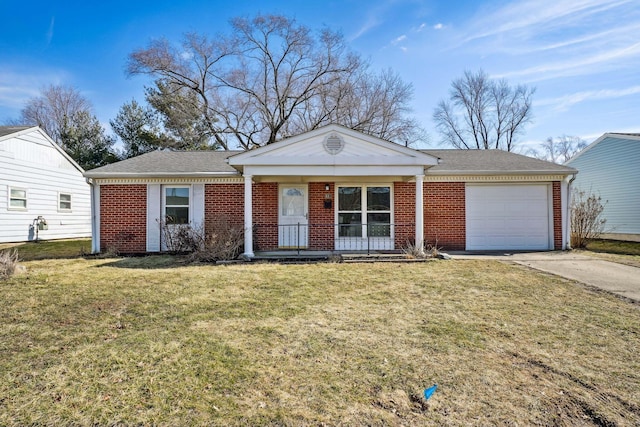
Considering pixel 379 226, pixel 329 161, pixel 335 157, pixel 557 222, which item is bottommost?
pixel 379 226

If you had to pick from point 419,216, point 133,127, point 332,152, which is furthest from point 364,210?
point 133,127

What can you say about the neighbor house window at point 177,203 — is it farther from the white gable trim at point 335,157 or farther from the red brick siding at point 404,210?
the red brick siding at point 404,210

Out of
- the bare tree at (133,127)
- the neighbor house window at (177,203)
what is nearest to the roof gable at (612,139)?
the neighbor house window at (177,203)

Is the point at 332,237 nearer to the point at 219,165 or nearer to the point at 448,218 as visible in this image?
the point at 448,218

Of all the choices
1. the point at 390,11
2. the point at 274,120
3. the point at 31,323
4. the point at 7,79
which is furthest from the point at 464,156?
the point at 7,79

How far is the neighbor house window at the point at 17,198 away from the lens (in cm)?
1428

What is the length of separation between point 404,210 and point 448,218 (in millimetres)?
1469

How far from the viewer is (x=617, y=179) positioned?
1494cm

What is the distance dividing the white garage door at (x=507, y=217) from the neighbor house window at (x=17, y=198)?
18.3 meters

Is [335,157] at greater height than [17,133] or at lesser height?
lesser

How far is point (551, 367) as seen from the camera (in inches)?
127

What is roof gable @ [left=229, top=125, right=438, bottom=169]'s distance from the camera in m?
9.31

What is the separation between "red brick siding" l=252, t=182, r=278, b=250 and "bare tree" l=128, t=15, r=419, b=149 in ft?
49.8

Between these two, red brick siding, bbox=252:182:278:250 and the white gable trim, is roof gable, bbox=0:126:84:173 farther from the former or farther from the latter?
the white gable trim
